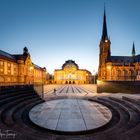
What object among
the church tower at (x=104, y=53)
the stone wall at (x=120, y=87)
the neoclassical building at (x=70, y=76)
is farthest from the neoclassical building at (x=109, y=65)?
the stone wall at (x=120, y=87)

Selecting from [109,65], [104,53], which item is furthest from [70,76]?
[109,65]

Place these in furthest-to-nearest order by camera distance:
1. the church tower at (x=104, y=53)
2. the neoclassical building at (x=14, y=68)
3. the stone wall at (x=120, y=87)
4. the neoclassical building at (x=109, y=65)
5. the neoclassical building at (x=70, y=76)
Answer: the neoclassical building at (x=70, y=76) → the church tower at (x=104, y=53) → the neoclassical building at (x=109, y=65) → the neoclassical building at (x=14, y=68) → the stone wall at (x=120, y=87)

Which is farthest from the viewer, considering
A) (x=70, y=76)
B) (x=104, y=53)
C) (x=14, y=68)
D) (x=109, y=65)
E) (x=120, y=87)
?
(x=70, y=76)

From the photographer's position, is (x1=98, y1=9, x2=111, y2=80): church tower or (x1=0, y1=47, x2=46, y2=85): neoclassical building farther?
(x1=98, y1=9, x2=111, y2=80): church tower

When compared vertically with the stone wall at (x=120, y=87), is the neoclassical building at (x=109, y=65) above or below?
above

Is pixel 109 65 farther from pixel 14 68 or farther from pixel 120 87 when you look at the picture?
pixel 120 87

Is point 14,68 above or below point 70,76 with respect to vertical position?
above

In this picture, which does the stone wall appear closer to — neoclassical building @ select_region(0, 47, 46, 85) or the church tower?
neoclassical building @ select_region(0, 47, 46, 85)

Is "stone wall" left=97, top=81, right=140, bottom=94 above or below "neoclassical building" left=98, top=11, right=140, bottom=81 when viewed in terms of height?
below

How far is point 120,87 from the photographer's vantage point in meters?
15.3

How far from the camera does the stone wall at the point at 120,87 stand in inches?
545

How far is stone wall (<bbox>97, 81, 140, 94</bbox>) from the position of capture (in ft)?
45.4

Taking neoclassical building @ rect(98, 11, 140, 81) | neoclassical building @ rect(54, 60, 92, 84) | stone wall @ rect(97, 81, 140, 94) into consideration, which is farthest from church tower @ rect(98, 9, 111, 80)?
stone wall @ rect(97, 81, 140, 94)

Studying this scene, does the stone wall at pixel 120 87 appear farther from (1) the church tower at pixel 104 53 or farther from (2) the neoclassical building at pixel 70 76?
(2) the neoclassical building at pixel 70 76
